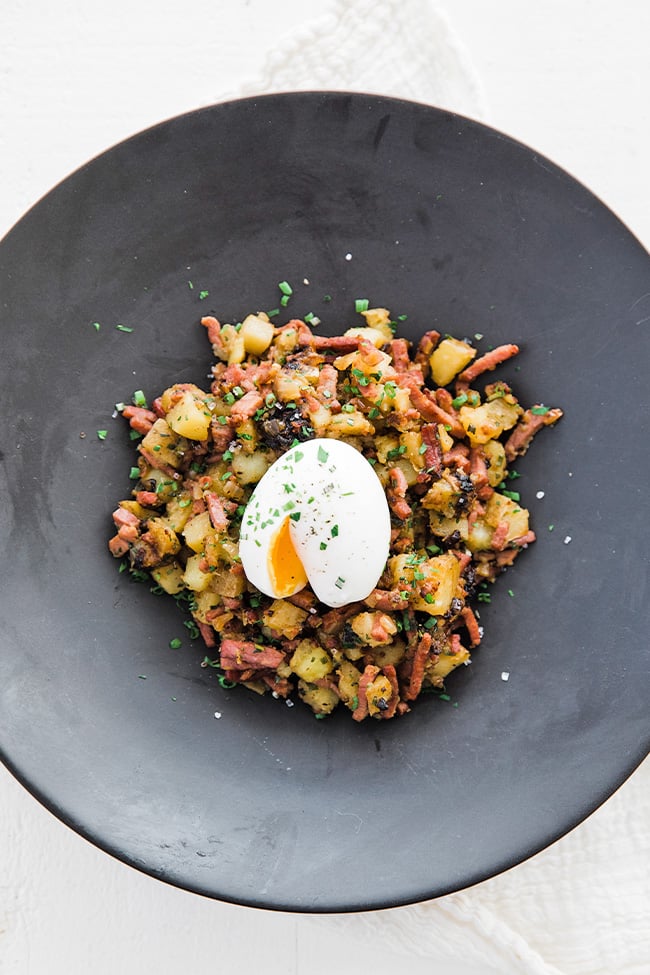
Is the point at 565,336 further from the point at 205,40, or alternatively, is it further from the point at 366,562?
the point at 205,40

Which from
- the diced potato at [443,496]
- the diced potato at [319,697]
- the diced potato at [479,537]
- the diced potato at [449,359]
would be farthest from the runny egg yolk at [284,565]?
the diced potato at [449,359]

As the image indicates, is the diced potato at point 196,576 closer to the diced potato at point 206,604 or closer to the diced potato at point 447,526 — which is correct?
the diced potato at point 206,604

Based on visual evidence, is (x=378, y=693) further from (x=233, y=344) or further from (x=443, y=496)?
(x=233, y=344)

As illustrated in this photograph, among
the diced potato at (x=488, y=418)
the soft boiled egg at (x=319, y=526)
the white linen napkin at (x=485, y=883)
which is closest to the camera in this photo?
the soft boiled egg at (x=319, y=526)

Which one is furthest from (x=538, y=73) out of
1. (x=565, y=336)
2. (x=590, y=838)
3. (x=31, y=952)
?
A: (x=31, y=952)

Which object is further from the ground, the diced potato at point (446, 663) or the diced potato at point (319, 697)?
the diced potato at point (446, 663)

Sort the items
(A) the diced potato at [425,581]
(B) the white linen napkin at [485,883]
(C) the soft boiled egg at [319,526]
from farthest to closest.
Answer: (B) the white linen napkin at [485,883]
(A) the diced potato at [425,581]
(C) the soft boiled egg at [319,526]
